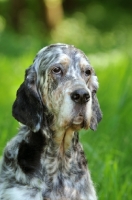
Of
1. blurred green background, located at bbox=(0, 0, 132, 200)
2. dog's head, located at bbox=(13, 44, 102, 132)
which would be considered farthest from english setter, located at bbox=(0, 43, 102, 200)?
blurred green background, located at bbox=(0, 0, 132, 200)

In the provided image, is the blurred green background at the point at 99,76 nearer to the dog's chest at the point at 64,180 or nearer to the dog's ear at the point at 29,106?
the dog's chest at the point at 64,180

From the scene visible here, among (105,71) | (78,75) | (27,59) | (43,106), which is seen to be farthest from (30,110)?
(27,59)

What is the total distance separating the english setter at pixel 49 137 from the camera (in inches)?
229

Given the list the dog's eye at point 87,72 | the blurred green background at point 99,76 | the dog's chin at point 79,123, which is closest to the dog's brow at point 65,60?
the dog's eye at point 87,72

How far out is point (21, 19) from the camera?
108 feet

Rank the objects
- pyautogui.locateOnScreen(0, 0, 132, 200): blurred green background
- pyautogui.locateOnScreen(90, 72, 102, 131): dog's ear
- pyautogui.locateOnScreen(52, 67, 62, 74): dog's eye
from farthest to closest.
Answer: pyautogui.locateOnScreen(0, 0, 132, 200): blurred green background
pyautogui.locateOnScreen(90, 72, 102, 131): dog's ear
pyautogui.locateOnScreen(52, 67, 62, 74): dog's eye

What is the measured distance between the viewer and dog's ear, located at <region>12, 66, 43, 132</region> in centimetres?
595

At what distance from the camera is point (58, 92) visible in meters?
5.79

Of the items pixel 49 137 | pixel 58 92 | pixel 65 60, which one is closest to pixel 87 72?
pixel 65 60

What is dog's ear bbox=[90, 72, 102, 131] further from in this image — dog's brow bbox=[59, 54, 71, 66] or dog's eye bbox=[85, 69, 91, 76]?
dog's brow bbox=[59, 54, 71, 66]

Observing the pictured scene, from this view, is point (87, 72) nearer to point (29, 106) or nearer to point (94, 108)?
point (94, 108)

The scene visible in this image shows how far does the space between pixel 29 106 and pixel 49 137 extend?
0.30 m

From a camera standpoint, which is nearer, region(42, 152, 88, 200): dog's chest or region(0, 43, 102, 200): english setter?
region(0, 43, 102, 200): english setter

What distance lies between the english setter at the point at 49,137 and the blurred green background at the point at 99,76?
858 mm
